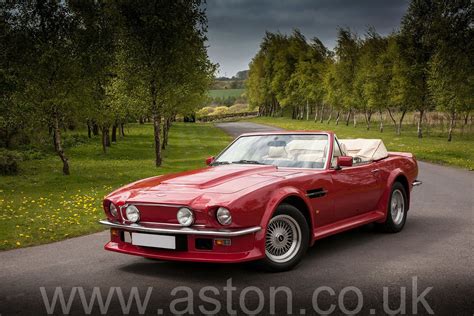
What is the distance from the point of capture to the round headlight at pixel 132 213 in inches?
215

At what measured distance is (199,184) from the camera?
18.4 ft

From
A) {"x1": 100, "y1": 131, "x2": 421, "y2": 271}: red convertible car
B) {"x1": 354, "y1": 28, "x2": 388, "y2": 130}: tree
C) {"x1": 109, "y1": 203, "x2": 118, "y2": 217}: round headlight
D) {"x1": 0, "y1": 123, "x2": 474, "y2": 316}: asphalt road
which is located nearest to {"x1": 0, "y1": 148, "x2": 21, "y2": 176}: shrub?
{"x1": 0, "y1": 123, "x2": 474, "y2": 316}: asphalt road

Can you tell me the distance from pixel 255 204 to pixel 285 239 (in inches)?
28.5

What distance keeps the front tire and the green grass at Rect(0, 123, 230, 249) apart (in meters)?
4.07

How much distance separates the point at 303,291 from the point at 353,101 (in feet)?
146

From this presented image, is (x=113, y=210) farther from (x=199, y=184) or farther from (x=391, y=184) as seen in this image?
(x=391, y=184)

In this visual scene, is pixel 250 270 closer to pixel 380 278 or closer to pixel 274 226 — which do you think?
pixel 274 226

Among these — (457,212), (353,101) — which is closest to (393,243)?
(457,212)

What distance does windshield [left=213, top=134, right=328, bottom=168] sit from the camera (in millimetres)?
6621

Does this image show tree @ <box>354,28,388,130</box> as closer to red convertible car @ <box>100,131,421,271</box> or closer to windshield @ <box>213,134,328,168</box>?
red convertible car @ <box>100,131,421,271</box>

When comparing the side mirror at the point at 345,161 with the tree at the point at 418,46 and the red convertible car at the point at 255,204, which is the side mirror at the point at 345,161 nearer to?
the red convertible car at the point at 255,204

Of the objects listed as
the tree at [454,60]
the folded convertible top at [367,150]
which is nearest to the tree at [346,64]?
the tree at [454,60]

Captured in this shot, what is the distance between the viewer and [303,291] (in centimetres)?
485

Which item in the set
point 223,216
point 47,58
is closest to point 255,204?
point 223,216
